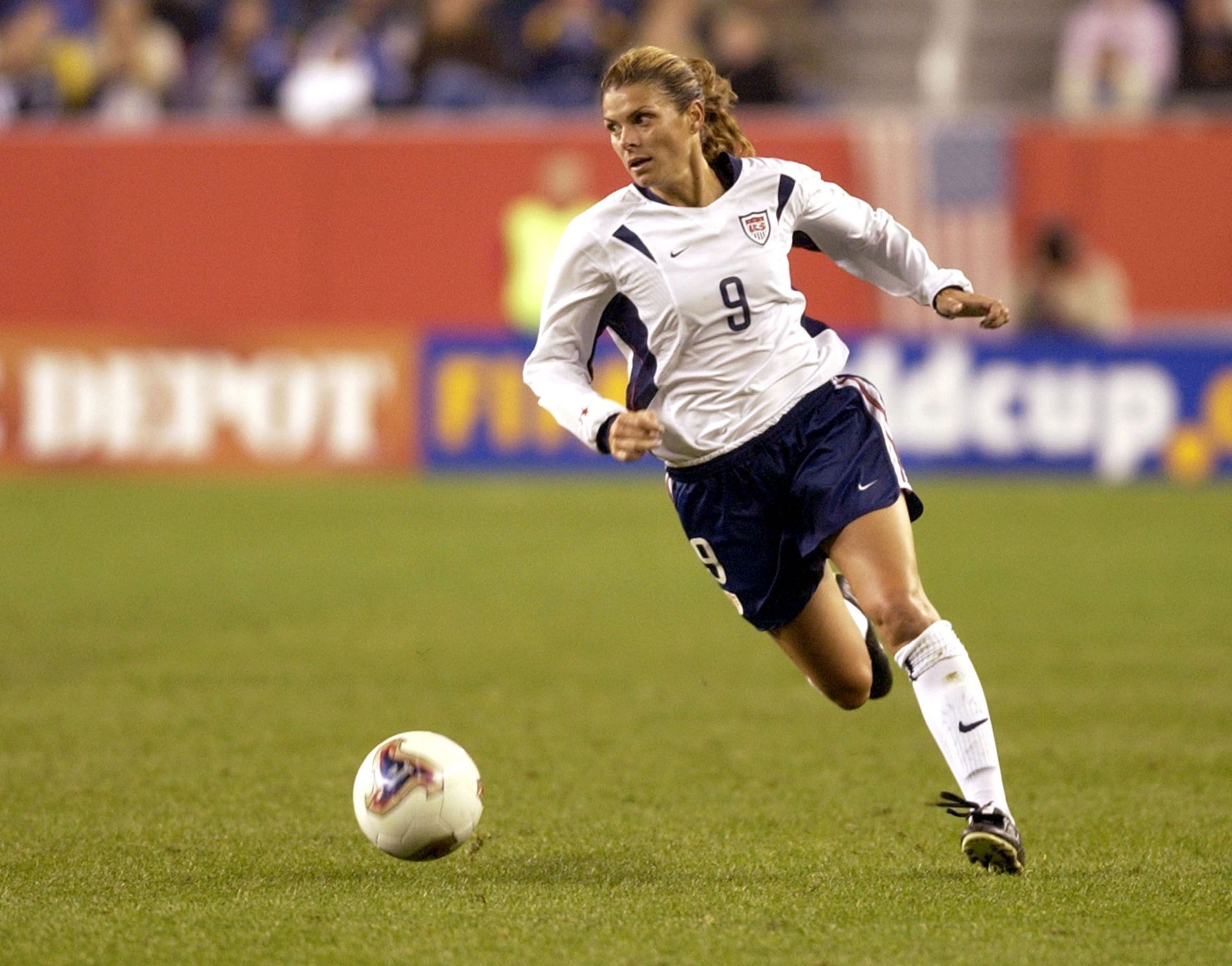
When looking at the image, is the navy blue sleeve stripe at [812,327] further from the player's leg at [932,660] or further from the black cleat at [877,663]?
the black cleat at [877,663]

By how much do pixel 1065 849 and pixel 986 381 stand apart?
11.3 m

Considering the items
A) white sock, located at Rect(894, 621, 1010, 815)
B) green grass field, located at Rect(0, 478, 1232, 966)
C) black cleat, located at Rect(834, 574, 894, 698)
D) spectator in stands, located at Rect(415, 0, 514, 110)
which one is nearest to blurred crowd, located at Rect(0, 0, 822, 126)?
spectator in stands, located at Rect(415, 0, 514, 110)

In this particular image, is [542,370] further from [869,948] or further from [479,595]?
[479,595]

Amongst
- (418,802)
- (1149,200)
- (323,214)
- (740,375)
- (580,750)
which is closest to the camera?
(418,802)

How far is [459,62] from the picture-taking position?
19.1 meters

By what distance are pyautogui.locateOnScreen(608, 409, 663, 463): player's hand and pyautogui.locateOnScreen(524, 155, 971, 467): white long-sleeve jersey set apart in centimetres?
38

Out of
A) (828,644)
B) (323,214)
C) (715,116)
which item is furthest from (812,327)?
(323,214)

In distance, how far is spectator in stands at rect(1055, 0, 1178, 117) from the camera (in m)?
18.1

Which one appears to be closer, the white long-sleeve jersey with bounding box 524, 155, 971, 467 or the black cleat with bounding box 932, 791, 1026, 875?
the black cleat with bounding box 932, 791, 1026, 875

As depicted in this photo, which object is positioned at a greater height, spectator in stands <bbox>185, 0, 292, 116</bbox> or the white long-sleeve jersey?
the white long-sleeve jersey

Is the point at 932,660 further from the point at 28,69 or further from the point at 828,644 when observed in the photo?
the point at 28,69

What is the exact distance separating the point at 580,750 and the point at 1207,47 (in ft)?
43.7

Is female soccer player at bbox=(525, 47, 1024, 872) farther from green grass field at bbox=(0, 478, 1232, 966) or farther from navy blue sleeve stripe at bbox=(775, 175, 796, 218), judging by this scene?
green grass field at bbox=(0, 478, 1232, 966)

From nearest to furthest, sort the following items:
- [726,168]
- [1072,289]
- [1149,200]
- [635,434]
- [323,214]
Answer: [635,434], [726,168], [1072,289], [1149,200], [323,214]
